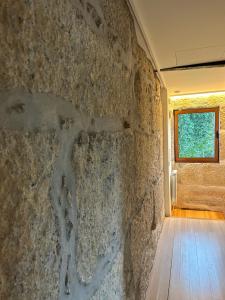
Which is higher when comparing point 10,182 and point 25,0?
point 25,0

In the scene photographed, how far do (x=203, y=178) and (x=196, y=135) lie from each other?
67 centimetres

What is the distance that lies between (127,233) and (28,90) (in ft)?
2.59

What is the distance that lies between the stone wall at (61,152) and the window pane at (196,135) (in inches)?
124

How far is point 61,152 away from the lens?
0.50 metres

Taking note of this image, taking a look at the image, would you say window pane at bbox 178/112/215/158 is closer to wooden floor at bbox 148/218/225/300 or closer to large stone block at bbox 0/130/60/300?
wooden floor at bbox 148/218/225/300

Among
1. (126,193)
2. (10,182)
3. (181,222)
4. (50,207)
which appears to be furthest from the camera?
(181,222)

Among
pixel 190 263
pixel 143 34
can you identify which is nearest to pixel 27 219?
pixel 143 34

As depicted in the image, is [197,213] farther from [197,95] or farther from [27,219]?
[27,219]

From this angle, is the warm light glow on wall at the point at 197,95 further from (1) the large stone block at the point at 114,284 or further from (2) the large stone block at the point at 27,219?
(2) the large stone block at the point at 27,219

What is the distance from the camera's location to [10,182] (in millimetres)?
358

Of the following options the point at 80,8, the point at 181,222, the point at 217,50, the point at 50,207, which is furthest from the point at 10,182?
the point at 181,222

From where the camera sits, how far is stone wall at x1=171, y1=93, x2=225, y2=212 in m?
3.74

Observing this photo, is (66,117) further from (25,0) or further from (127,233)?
(127,233)

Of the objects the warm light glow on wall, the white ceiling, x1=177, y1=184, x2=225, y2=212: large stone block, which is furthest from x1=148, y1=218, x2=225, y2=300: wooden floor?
the warm light glow on wall
